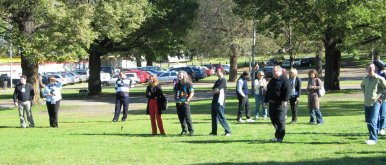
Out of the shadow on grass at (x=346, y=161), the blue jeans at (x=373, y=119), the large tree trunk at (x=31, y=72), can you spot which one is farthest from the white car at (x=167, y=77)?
the shadow on grass at (x=346, y=161)

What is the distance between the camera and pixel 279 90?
1188 cm

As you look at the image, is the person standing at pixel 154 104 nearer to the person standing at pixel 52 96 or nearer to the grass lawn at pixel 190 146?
the grass lawn at pixel 190 146

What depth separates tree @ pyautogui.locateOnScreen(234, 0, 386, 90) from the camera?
30.1 meters

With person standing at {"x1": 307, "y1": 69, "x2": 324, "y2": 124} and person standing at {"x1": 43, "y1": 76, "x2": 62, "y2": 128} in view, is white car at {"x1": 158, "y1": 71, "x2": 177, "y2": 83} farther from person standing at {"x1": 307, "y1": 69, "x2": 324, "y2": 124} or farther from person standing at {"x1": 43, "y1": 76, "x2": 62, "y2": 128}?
person standing at {"x1": 307, "y1": 69, "x2": 324, "y2": 124}

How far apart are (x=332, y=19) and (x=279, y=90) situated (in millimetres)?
19755

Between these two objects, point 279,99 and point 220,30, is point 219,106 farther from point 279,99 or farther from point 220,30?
point 220,30

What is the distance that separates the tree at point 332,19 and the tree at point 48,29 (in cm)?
1142

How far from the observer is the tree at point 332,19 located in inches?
1184

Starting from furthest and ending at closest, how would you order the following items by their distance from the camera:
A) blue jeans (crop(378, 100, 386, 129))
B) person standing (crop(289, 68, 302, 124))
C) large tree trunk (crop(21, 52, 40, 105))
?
large tree trunk (crop(21, 52, 40, 105)) → person standing (crop(289, 68, 302, 124)) → blue jeans (crop(378, 100, 386, 129))

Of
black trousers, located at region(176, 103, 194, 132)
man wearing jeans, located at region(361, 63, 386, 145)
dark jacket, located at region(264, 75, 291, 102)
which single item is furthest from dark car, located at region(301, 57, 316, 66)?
man wearing jeans, located at region(361, 63, 386, 145)

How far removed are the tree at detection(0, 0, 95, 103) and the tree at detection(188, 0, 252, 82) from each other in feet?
74.1

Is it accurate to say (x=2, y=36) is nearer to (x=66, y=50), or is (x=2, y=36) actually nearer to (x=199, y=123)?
(x=66, y=50)

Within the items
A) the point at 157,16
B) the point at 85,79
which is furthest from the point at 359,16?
the point at 85,79

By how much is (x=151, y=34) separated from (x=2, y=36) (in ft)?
37.0
